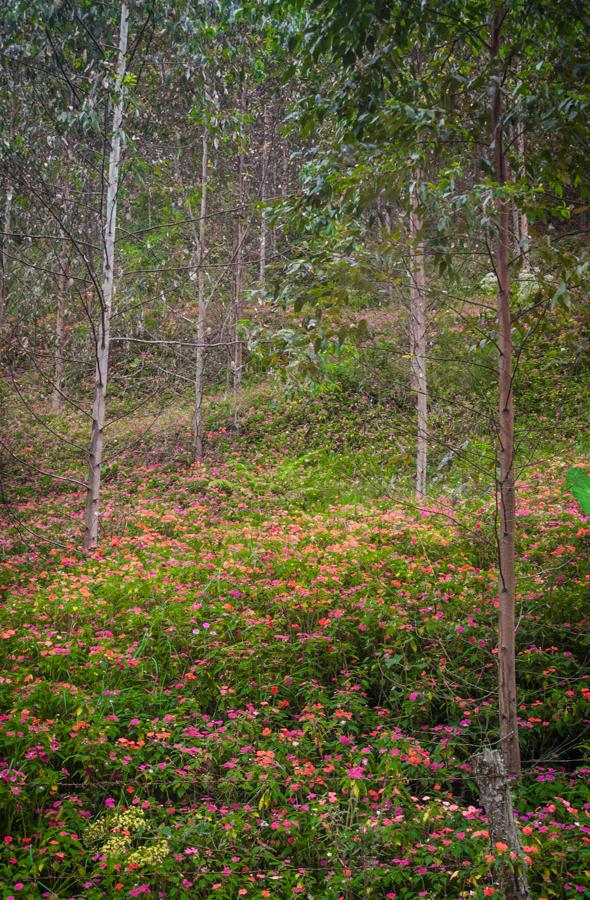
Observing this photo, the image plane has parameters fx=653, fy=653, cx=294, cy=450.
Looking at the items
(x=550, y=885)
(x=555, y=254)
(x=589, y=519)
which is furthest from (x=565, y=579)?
(x=555, y=254)

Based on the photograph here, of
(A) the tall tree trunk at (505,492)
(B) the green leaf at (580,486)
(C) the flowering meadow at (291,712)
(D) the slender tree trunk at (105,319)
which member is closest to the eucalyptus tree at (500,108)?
(A) the tall tree trunk at (505,492)

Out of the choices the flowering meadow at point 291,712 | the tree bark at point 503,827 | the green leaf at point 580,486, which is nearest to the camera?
the tree bark at point 503,827

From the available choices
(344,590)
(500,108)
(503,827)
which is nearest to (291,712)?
(344,590)

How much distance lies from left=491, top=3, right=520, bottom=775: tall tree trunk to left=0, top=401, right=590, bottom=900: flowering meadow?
0.21 m

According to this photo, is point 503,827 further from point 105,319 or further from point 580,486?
point 105,319

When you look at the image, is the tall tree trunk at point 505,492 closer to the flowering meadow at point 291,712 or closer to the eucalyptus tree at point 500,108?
the eucalyptus tree at point 500,108

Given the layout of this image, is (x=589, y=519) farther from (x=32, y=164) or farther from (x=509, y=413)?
(x=32, y=164)

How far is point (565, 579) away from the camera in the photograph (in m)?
5.33

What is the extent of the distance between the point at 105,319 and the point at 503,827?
17.6 feet

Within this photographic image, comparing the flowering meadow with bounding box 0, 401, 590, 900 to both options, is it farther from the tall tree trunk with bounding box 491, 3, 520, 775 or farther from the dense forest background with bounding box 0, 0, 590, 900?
the tall tree trunk with bounding box 491, 3, 520, 775

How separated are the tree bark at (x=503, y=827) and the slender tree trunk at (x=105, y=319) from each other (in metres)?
4.74

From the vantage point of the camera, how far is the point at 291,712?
471cm

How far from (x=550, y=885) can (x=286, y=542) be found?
418 centimetres

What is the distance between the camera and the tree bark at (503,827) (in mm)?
2758
